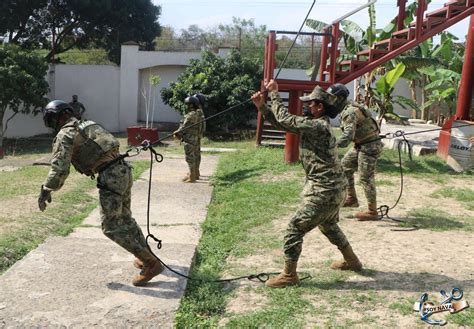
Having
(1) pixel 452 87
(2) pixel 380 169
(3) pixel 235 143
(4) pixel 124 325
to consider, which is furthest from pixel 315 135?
(1) pixel 452 87

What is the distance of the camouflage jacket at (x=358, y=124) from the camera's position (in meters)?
5.99

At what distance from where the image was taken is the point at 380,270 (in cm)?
474

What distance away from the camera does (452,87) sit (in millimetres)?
16125

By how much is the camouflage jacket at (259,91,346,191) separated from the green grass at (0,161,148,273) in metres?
2.94

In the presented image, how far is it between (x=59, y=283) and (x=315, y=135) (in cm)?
246

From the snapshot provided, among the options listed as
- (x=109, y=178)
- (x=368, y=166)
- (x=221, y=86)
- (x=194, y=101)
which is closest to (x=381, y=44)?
(x=194, y=101)

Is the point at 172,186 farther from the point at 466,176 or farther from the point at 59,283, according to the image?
the point at 466,176

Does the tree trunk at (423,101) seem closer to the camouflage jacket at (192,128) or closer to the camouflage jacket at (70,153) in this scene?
the camouflage jacket at (192,128)

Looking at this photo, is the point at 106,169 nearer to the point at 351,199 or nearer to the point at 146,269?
the point at 146,269

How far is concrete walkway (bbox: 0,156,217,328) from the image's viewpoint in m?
3.71

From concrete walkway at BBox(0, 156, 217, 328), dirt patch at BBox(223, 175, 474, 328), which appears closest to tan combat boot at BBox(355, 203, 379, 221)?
dirt patch at BBox(223, 175, 474, 328)

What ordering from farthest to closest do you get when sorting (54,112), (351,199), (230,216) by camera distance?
1. (351,199)
2. (230,216)
3. (54,112)

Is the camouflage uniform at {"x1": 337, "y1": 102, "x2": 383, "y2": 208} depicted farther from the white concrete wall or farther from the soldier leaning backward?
the white concrete wall

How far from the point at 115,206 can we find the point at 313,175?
1661 mm
